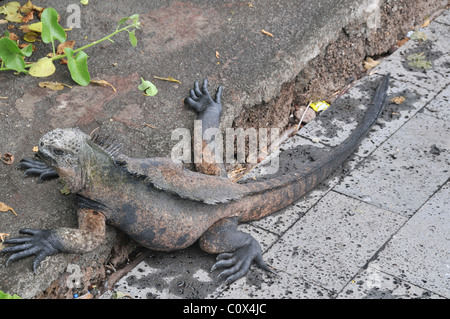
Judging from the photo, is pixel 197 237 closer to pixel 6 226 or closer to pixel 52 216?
pixel 52 216

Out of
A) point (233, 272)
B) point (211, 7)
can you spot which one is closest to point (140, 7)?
point (211, 7)

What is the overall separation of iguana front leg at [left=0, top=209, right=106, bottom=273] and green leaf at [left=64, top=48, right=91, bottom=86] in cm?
123

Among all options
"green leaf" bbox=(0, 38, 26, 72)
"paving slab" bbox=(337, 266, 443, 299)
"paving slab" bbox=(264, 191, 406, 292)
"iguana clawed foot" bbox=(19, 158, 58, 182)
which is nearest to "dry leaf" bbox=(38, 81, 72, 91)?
"green leaf" bbox=(0, 38, 26, 72)

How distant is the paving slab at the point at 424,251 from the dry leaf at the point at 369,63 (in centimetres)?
200

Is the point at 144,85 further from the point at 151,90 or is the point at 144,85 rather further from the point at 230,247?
the point at 230,247

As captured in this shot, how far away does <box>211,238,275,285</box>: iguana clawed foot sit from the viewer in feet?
14.0

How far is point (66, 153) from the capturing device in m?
3.87

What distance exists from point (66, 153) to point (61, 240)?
0.54 m

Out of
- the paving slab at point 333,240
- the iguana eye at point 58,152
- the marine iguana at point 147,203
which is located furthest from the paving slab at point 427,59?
the iguana eye at point 58,152

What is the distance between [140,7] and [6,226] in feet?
9.16

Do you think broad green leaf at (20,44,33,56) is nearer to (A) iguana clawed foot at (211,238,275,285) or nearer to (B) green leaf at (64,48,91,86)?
(B) green leaf at (64,48,91,86)

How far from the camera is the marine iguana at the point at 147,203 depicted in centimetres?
391

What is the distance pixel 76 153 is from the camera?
390 cm

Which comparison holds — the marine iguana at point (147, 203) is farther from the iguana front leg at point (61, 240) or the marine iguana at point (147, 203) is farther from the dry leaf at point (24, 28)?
the dry leaf at point (24, 28)
